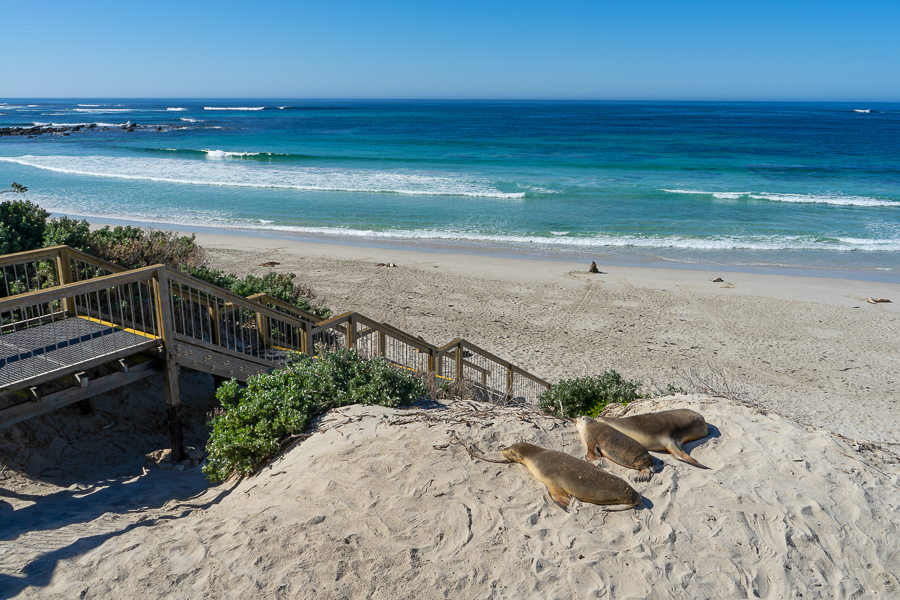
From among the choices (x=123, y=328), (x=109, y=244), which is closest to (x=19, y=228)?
(x=109, y=244)

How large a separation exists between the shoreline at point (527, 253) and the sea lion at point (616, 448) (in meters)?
16.7

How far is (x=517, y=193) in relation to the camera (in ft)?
114

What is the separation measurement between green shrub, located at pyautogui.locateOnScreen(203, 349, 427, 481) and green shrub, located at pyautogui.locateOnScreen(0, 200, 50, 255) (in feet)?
16.5

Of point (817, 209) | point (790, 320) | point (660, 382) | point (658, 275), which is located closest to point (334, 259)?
point (658, 275)

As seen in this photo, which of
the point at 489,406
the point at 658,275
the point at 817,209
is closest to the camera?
the point at 489,406

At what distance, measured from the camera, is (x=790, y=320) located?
1580cm

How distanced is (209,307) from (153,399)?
61.9 inches

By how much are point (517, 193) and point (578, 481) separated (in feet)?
103

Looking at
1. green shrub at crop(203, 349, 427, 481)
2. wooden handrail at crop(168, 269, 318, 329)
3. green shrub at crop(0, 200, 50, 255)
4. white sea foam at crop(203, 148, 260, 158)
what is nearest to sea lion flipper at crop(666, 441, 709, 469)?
green shrub at crop(203, 349, 427, 481)

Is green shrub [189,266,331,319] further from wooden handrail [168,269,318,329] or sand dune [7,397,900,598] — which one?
sand dune [7,397,900,598]

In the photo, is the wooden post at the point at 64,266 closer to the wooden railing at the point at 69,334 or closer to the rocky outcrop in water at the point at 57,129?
the wooden railing at the point at 69,334

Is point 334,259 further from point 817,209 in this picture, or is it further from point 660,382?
point 817,209

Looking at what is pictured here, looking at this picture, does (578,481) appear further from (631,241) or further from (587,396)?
(631,241)

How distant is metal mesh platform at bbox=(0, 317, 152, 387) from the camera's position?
560 centimetres
